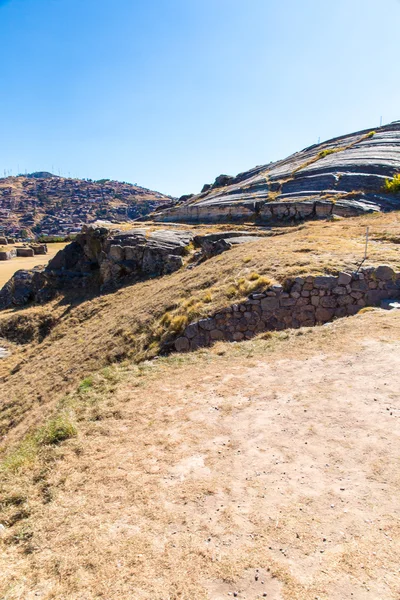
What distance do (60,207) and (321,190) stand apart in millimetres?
155370

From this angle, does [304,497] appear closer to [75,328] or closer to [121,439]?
[121,439]

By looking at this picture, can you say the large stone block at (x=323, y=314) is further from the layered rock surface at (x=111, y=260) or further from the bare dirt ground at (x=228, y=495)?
the layered rock surface at (x=111, y=260)

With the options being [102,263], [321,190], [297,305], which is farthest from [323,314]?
[321,190]

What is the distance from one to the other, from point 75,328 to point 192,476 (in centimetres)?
1362

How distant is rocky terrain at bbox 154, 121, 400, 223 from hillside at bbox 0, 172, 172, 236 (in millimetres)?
92995

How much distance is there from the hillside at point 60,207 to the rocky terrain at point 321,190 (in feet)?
305

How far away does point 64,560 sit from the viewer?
317cm

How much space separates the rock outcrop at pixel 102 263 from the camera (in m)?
19.8

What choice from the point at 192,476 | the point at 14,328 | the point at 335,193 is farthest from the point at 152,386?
the point at 335,193

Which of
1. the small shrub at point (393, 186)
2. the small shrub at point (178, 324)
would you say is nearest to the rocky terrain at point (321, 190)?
the small shrub at point (393, 186)

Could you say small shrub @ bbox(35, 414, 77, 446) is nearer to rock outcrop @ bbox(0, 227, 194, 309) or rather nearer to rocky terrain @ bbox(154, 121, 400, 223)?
rock outcrop @ bbox(0, 227, 194, 309)

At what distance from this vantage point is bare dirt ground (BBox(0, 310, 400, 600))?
9.33 ft

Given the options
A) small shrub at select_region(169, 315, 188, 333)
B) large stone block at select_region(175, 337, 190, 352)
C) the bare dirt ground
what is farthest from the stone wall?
the bare dirt ground

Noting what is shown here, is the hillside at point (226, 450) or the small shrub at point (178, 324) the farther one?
the small shrub at point (178, 324)
